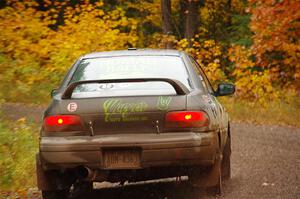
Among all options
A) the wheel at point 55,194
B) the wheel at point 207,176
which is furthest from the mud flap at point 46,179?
the wheel at point 207,176

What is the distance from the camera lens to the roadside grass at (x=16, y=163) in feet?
30.3

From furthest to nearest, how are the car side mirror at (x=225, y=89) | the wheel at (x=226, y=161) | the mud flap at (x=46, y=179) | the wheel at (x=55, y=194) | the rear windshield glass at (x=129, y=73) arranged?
the wheel at (x=226, y=161)
the car side mirror at (x=225, y=89)
the wheel at (x=55, y=194)
the mud flap at (x=46, y=179)
the rear windshield glass at (x=129, y=73)

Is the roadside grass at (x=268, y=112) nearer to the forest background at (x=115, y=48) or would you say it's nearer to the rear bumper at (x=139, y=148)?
the forest background at (x=115, y=48)

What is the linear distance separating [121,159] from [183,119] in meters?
0.70

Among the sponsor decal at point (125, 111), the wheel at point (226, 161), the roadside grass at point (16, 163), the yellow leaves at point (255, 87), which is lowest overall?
the yellow leaves at point (255, 87)

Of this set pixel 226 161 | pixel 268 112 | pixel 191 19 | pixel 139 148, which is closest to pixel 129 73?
pixel 139 148

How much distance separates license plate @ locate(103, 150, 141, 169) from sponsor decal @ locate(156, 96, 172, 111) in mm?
474

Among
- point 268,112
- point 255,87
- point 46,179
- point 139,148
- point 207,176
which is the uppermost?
point 139,148

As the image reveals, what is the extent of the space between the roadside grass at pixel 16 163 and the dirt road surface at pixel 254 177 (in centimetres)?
110

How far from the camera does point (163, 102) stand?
6961 millimetres

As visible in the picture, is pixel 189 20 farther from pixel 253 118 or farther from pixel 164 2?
pixel 253 118

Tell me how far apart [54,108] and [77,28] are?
1730 centimetres

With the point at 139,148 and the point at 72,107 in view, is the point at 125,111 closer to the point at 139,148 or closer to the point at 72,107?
the point at 139,148

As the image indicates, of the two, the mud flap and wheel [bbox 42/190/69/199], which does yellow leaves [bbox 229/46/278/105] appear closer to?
wheel [bbox 42/190/69/199]
